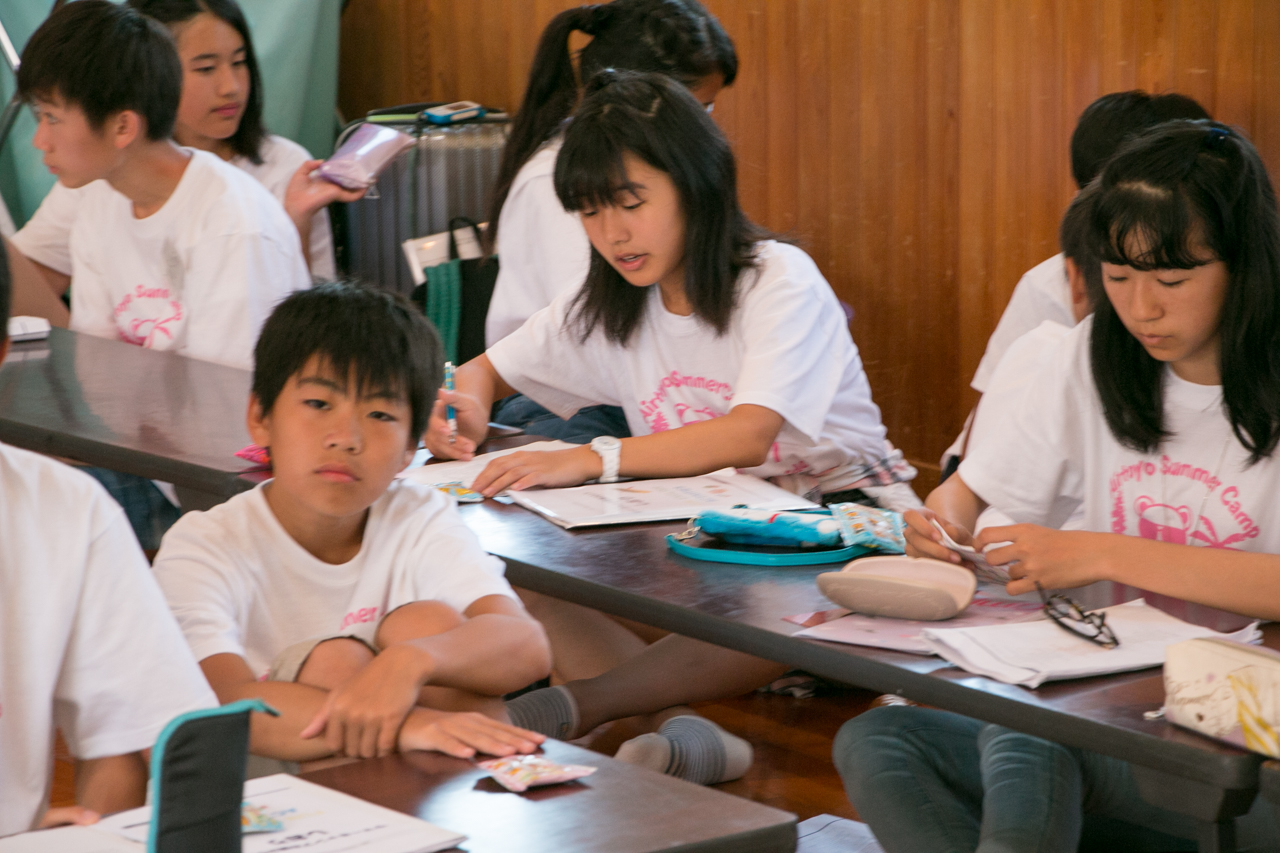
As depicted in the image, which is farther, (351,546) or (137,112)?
(137,112)

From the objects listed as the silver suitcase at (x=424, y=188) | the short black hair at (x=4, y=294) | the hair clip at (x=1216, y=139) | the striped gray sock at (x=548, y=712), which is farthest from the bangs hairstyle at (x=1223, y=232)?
the silver suitcase at (x=424, y=188)

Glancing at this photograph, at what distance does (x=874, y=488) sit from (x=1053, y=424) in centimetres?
59

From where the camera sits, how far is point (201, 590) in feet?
4.63

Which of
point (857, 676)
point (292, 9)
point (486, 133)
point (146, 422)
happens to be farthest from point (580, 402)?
point (292, 9)

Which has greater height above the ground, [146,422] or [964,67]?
[964,67]

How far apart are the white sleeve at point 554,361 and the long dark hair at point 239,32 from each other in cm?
139

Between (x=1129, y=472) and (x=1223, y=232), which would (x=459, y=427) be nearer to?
(x=1129, y=472)

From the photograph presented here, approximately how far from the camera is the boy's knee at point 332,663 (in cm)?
128

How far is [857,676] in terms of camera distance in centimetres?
134

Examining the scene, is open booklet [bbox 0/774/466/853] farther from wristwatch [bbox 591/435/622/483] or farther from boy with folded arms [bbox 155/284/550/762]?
wristwatch [bbox 591/435/622/483]

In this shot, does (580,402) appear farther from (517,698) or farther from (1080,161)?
(1080,161)

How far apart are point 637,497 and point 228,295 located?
4.00 ft

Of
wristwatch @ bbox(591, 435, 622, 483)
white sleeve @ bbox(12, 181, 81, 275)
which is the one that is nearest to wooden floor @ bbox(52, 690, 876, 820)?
wristwatch @ bbox(591, 435, 622, 483)

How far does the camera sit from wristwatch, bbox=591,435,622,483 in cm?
210
